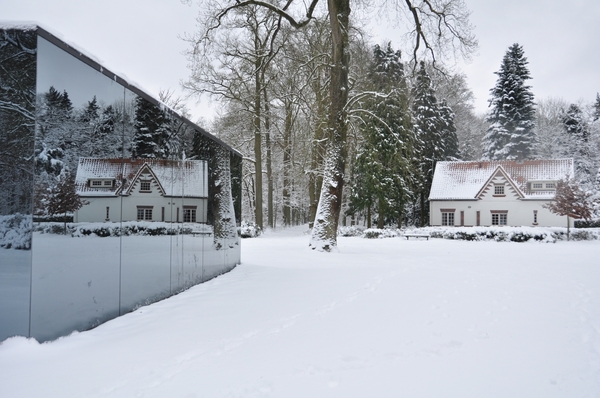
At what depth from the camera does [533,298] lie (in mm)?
7703

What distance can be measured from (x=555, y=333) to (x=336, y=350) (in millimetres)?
2791

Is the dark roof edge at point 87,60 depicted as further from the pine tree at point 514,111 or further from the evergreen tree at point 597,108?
the evergreen tree at point 597,108

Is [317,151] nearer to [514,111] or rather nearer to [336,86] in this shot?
[336,86]

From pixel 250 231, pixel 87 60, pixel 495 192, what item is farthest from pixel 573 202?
pixel 87 60

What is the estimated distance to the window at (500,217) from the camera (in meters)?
36.4

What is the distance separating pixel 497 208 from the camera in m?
36.5

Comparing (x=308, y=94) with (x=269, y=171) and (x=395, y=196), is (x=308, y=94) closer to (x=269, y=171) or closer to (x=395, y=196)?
(x=269, y=171)

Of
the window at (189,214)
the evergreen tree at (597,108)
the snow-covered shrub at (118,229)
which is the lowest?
the snow-covered shrub at (118,229)

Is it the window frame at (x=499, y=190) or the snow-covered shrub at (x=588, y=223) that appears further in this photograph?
the window frame at (x=499, y=190)

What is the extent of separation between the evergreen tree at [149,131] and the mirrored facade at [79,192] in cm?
1

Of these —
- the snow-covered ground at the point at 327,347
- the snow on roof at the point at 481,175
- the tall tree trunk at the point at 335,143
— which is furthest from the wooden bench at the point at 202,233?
the snow on roof at the point at 481,175

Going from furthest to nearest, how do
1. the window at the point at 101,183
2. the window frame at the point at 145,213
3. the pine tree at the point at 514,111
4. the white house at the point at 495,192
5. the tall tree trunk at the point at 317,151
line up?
1. the pine tree at the point at 514,111
2. the white house at the point at 495,192
3. the tall tree trunk at the point at 317,151
4. the window frame at the point at 145,213
5. the window at the point at 101,183

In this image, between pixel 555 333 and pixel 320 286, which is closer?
pixel 555 333

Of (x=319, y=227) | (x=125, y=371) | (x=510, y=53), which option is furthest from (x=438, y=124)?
(x=125, y=371)
